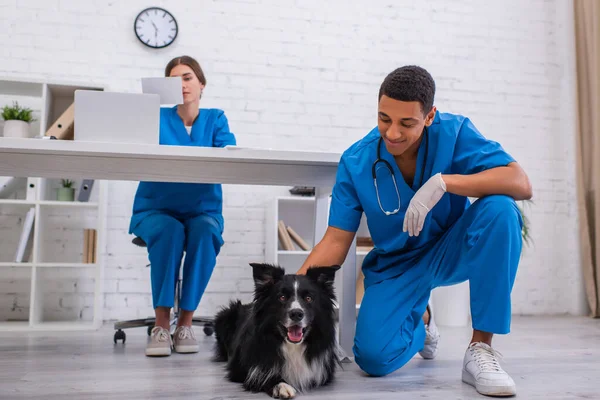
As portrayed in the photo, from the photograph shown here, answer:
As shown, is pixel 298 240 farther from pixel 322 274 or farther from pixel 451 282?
pixel 322 274

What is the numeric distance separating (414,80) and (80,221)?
2.63 m

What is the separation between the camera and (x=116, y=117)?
203cm

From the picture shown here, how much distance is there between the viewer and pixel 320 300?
5.66 feet

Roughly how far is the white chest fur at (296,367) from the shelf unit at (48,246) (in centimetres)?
194

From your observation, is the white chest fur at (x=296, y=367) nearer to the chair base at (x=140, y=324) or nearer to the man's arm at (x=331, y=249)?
the man's arm at (x=331, y=249)

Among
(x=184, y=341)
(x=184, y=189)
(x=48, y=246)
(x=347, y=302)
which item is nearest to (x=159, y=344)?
(x=184, y=341)

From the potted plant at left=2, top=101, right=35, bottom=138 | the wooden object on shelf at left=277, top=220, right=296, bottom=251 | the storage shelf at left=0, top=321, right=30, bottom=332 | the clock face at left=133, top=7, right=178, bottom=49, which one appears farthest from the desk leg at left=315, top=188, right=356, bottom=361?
the clock face at left=133, top=7, right=178, bottom=49

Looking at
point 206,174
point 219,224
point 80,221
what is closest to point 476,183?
point 206,174

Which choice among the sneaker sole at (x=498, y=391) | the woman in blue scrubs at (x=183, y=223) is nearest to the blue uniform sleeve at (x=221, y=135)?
the woman in blue scrubs at (x=183, y=223)

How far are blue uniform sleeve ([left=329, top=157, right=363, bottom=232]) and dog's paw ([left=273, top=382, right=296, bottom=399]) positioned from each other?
58cm

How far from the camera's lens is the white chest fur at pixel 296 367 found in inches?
66.3

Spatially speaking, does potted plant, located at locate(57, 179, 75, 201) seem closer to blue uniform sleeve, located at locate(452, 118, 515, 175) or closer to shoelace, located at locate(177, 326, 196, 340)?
shoelace, located at locate(177, 326, 196, 340)

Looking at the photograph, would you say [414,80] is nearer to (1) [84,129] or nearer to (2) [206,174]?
(2) [206,174]

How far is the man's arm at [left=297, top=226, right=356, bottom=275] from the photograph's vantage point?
6.27 ft
